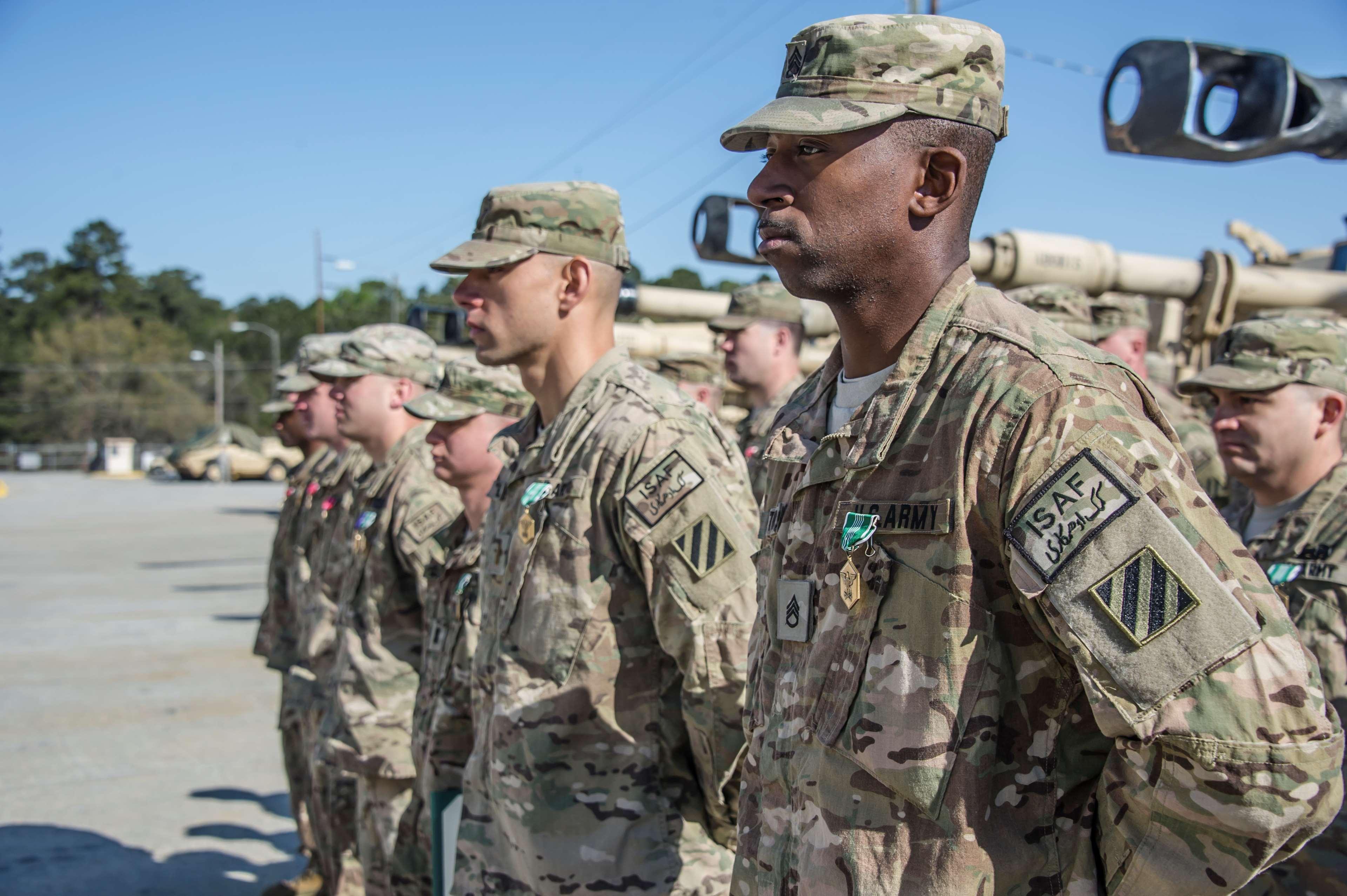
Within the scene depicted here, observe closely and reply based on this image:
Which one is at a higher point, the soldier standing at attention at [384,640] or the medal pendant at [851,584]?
the medal pendant at [851,584]

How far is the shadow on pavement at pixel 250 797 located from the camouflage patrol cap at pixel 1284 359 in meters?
5.39

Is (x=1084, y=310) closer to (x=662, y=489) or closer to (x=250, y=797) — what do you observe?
(x=662, y=489)

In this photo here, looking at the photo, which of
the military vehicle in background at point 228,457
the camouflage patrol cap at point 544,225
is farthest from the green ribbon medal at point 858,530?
the military vehicle in background at point 228,457

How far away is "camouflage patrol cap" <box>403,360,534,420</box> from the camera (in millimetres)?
3764

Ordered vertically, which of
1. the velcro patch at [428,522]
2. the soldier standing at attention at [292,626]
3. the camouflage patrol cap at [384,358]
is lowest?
the soldier standing at attention at [292,626]

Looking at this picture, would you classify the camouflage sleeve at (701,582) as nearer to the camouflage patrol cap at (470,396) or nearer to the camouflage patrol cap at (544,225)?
the camouflage patrol cap at (544,225)

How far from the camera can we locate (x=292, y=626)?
612 centimetres

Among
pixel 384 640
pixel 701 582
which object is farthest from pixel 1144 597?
pixel 384 640

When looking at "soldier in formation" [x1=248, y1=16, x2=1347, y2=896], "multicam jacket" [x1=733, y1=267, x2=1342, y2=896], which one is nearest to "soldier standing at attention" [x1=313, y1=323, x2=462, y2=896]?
"soldier in formation" [x1=248, y1=16, x2=1347, y2=896]

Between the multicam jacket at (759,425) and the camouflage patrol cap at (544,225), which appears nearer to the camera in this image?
the camouflage patrol cap at (544,225)

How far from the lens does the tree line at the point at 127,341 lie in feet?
198

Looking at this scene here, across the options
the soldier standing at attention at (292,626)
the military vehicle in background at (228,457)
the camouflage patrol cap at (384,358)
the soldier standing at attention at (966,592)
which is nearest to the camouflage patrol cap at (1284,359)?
the soldier standing at attention at (966,592)

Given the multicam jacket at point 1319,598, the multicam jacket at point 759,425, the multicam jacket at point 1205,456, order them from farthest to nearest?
the multicam jacket at point 759,425 < the multicam jacket at point 1205,456 < the multicam jacket at point 1319,598

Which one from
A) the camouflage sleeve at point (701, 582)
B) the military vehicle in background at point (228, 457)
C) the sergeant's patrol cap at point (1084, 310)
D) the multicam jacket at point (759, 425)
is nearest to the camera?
the camouflage sleeve at point (701, 582)
